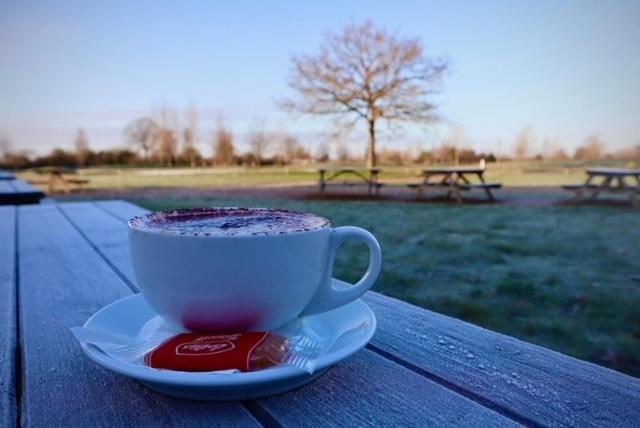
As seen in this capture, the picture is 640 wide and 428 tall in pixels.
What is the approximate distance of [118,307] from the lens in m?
0.57

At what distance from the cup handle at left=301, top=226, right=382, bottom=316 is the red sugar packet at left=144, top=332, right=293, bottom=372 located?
83mm

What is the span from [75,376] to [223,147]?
30198mm

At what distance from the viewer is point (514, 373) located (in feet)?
1.50

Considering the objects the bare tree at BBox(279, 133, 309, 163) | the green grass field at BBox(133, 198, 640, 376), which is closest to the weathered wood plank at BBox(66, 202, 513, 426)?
the green grass field at BBox(133, 198, 640, 376)

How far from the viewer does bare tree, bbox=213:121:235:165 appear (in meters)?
29.6

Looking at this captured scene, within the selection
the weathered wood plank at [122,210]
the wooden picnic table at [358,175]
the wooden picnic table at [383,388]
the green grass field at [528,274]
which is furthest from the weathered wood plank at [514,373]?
the wooden picnic table at [358,175]

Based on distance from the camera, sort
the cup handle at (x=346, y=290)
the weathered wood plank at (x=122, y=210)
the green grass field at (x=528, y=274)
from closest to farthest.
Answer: the cup handle at (x=346, y=290), the weathered wood plank at (x=122, y=210), the green grass field at (x=528, y=274)

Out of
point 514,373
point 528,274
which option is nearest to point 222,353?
point 514,373

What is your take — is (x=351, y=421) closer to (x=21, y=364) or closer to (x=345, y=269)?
(x=21, y=364)

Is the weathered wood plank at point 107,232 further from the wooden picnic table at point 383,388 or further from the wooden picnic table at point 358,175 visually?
the wooden picnic table at point 358,175

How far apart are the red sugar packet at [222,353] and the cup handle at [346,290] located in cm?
8

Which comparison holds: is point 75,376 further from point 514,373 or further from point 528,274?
point 528,274

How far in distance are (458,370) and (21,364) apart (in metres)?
0.46

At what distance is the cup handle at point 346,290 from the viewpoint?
1.70ft
